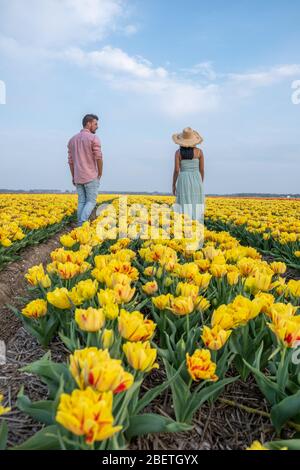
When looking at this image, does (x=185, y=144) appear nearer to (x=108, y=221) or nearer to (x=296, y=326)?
(x=108, y=221)

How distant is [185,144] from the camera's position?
745cm

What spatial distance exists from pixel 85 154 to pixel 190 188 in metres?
2.27

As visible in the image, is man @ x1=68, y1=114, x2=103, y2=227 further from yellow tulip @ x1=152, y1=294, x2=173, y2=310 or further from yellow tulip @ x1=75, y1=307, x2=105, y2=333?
yellow tulip @ x1=75, y1=307, x2=105, y2=333

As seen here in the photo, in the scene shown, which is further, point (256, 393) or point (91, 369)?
point (256, 393)

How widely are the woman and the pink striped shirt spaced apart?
1.63 meters

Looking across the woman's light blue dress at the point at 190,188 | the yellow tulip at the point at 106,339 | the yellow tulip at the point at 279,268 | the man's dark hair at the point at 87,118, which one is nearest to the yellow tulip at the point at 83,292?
the yellow tulip at the point at 106,339

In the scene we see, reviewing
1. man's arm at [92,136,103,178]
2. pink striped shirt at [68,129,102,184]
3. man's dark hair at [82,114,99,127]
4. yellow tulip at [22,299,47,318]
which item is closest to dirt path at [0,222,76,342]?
yellow tulip at [22,299,47,318]

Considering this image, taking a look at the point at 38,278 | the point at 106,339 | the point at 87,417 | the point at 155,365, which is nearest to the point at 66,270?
the point at 38,278

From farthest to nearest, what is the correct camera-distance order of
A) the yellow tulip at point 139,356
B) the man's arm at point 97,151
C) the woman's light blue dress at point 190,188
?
the woman's light blue dress at point 190,188, the man's arm at point 97,151, the yellow tulip at point 139,356

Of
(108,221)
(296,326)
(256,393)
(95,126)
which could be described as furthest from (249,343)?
(95,126)

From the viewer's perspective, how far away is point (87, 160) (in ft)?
25.5

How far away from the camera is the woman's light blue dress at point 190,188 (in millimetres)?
7828

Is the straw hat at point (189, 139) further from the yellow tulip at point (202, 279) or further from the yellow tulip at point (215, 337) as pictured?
the yellow tulip at point (215, 337)
